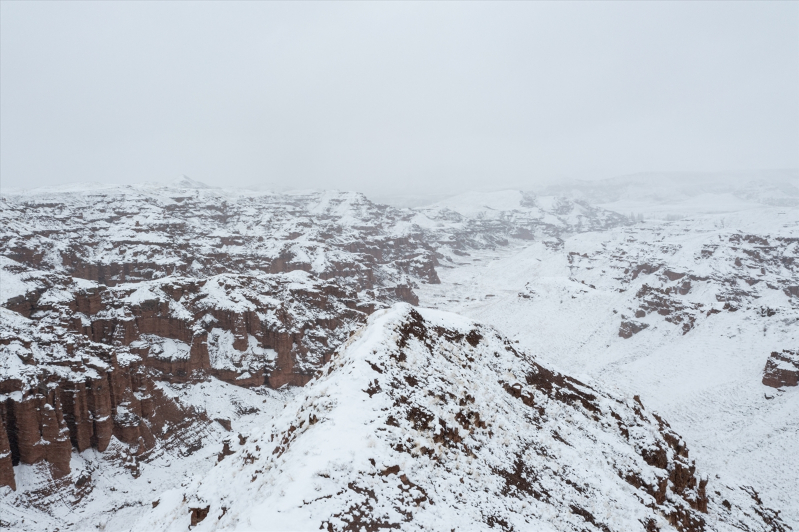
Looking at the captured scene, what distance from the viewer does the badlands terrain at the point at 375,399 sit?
12.7 metres

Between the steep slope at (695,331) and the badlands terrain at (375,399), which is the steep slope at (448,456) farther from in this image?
the steep slope at (695,331)

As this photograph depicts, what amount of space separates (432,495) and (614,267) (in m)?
135

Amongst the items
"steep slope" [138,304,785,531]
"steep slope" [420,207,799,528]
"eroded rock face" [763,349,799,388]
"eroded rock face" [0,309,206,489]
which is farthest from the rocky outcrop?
"eroded rock face" [0,309,206,489]

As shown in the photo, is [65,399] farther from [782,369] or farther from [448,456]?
[782,369]

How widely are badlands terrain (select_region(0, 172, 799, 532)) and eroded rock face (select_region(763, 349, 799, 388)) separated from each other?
34cm

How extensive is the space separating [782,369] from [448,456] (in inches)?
2272

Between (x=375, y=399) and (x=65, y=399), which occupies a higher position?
(x=375, y=399)

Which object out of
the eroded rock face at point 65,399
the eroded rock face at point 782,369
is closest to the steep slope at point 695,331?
the eroded rock face at point 782,369

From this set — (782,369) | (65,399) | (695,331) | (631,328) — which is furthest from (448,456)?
(631,328)

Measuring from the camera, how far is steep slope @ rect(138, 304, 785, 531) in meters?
10.7

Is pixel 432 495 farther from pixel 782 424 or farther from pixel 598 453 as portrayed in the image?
pixel 782 424

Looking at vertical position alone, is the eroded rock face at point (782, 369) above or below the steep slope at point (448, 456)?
below

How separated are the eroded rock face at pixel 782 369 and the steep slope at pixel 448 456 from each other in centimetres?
3441

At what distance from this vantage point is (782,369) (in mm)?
48875
